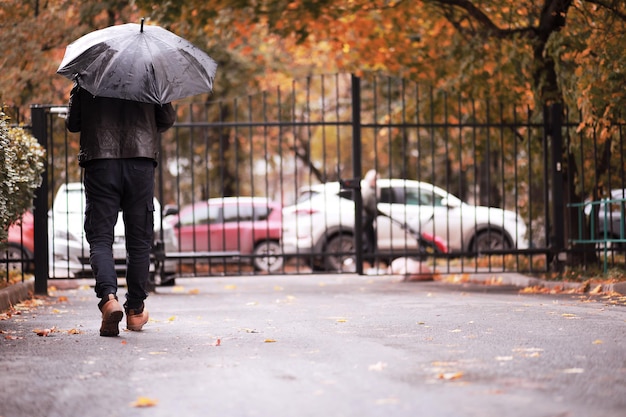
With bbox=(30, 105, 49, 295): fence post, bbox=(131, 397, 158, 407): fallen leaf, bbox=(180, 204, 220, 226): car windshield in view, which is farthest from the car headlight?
bbox=(131, 397, 158, 407): fallen leaf

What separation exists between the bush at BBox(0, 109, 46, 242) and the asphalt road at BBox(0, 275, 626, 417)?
1052mm

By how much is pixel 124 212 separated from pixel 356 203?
6418 millimetres

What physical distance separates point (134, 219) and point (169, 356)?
79.0 inches

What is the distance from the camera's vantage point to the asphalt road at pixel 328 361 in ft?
16.9

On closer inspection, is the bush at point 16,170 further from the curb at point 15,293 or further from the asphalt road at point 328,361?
the asphalt road at point 328,361

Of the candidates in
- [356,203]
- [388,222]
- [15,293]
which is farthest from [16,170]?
[388,222]

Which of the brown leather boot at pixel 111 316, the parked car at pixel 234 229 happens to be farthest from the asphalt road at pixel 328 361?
the parked car at pixel 234 229

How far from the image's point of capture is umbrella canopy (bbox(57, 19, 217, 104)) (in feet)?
27.8

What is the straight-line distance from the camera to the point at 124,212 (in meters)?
8.77

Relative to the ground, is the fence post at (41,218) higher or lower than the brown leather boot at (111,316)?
higher

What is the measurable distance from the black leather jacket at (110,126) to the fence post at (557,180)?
7.78 metres

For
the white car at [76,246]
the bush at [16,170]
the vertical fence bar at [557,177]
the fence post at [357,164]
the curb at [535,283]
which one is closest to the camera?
the bush at [16,170]

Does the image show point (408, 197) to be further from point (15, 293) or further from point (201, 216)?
point (15, 293)

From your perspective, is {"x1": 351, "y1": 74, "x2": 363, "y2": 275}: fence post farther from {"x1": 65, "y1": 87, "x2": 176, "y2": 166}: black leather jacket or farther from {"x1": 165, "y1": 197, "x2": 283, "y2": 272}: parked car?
{"x1": 165, "y1": 197, "x2": 283, "y2": 272}: parked car
